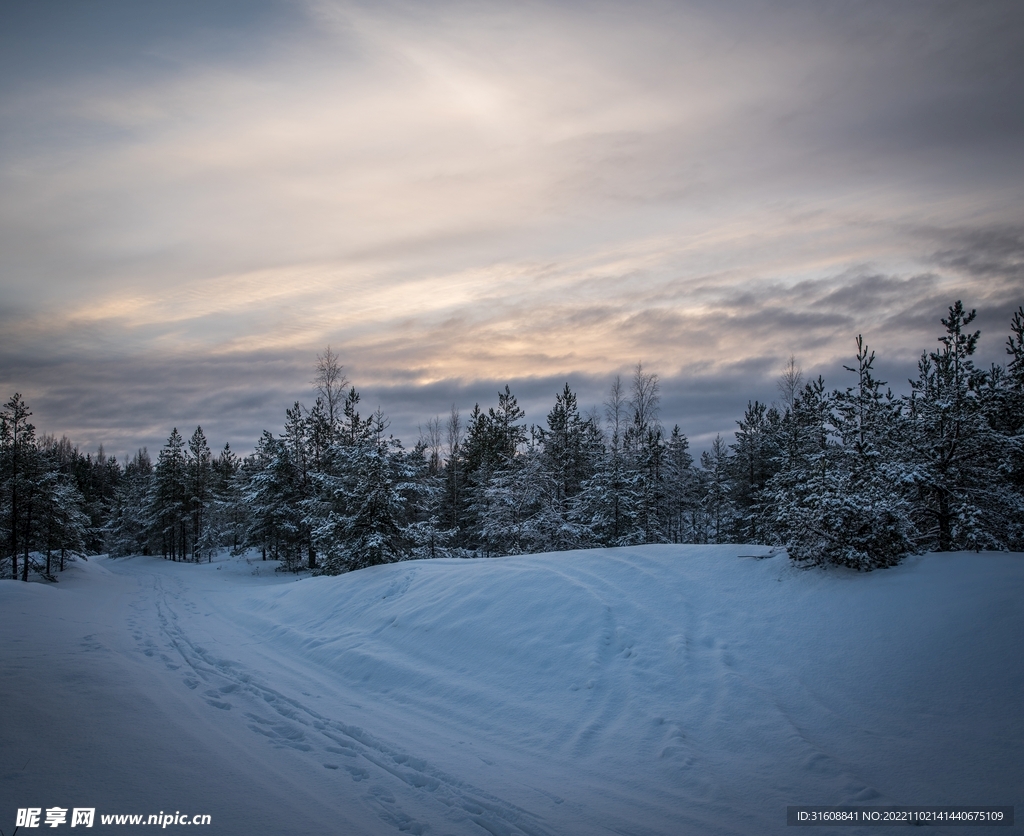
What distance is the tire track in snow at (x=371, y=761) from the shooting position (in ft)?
16.1

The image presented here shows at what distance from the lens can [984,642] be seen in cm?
681

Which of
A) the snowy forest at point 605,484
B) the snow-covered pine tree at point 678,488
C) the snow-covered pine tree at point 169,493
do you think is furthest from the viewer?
the snow-covered pine tree at point 169,493

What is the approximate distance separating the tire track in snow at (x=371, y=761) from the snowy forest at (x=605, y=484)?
7.64 m

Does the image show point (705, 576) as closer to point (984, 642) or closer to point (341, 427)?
point (984, 642)

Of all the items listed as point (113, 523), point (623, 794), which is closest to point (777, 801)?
point (623, 794)

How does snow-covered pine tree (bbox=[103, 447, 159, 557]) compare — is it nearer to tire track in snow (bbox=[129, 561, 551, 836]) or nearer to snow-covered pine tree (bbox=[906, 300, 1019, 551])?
tire track in snow (bbox=[129, 561, 551, 836])

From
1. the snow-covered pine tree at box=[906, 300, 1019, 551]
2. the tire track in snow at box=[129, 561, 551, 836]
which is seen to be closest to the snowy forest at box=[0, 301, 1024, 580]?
the snow-covered pine tree at box=[906, 300, 1019, 551]

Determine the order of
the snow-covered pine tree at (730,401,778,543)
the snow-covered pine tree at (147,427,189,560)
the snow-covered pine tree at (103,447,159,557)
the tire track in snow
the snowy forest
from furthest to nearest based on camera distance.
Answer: the snow-covered pine tree at (103,447,159,557), the snow-covered pine tree at (147,427,189,560), the snow-covered pine tree at (730,401,778,543), the snowy forest, the tire track in snow

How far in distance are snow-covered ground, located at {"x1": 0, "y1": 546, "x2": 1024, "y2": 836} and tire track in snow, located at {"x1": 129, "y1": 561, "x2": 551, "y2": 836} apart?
1.2 inches

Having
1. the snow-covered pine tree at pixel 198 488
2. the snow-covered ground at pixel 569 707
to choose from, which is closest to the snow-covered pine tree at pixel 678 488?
the snow-covered ground at pixel 569 707

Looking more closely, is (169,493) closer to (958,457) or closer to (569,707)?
(569,707)

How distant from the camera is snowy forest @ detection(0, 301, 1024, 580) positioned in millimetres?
11484

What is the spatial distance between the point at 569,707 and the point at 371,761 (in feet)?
9.70

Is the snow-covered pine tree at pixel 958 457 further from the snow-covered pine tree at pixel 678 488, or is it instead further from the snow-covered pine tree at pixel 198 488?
the snow-covered pine tree at pixel 198 488
